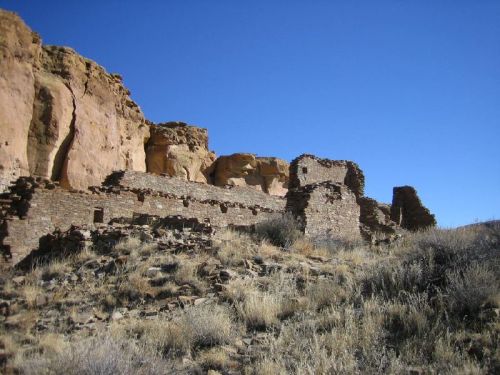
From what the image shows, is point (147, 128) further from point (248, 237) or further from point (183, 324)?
point (183, 324)

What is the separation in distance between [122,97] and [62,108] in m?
6.23

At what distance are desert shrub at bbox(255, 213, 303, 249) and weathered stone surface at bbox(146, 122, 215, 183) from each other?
14.9 m

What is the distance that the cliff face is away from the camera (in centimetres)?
1741

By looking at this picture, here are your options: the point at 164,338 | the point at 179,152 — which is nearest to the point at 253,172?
the point at 179,152

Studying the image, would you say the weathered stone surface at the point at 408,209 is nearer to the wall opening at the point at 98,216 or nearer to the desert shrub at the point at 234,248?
the desert shrub at the point at 234,248

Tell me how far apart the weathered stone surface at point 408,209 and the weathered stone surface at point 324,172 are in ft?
7.39

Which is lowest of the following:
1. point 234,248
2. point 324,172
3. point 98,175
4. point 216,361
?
point 216,361

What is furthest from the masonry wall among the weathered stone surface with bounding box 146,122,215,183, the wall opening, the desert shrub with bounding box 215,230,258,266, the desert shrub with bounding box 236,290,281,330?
the desert shrub with bounding box 236,290,281,330

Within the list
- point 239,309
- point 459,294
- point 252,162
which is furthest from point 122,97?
point 459,294

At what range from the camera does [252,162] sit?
3647 centimetres

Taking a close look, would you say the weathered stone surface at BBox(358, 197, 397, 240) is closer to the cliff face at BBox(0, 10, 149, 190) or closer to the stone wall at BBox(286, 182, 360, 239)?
the stone wall at BBox(286, 182, 360, 239)

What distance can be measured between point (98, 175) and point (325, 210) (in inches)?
454

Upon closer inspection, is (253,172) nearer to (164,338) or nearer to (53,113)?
(53,113)

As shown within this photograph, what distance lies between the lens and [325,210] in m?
15.2
